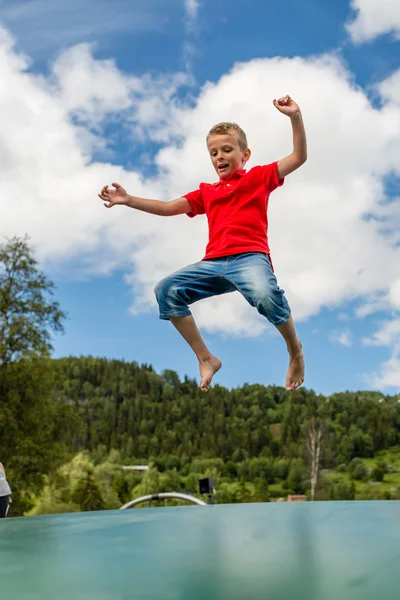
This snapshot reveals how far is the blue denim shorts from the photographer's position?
124 inches

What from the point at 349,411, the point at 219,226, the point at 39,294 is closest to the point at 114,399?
the point at 349,411

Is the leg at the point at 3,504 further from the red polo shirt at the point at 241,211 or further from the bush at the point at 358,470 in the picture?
the bush at the point at 358,470

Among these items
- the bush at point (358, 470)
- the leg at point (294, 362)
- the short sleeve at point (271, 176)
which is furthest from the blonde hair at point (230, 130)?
the bush at point (358, 470)

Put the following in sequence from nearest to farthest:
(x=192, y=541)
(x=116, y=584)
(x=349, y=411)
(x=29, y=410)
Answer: (x=116, y=584) → (x=192, y=541) → (x=29, y=410) → (x=349, y=411)

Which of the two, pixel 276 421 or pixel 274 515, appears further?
pixel 276 421

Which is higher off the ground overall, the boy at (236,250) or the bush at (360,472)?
the bush at (360,472)

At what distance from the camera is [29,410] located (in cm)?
1764

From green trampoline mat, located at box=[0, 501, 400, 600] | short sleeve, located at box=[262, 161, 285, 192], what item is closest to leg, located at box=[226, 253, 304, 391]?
short sleeve, located at box=[262, 161, 285, 192]

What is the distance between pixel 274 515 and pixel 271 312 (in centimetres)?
99

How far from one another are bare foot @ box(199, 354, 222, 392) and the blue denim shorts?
0.34 m

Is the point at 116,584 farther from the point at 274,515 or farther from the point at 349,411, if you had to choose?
the point at 349,411

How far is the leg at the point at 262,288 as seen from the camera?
3121mm

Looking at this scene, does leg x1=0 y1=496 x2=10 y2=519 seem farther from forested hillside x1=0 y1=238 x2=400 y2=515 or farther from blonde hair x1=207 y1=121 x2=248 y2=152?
forested hillside x1=0 y1=238 x2=400 y2=515

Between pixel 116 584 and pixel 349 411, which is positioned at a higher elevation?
pixel 349 411
